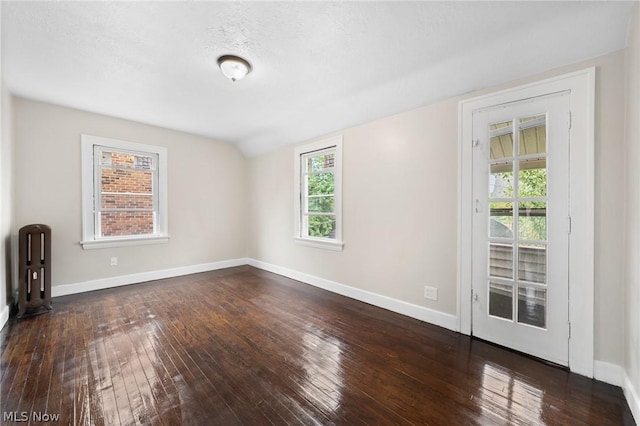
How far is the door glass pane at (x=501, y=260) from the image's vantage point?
2232 millimetres

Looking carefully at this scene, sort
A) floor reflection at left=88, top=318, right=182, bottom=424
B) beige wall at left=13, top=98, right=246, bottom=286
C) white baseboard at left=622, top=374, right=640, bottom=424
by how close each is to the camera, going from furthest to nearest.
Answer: beige wall at left=13, top=98, right=246, bottom=286 → floor reflection at left=88, top=318, right=182, bottom=424 → white baseboard at left=622, top=374, right=640, bottom=424

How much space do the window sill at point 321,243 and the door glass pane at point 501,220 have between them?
1852mm

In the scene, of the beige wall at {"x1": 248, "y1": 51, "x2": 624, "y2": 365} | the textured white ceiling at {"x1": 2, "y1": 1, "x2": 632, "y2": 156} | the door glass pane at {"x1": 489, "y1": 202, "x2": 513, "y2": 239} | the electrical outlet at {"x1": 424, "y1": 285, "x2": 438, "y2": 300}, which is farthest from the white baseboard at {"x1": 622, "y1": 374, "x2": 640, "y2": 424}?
the textured white ceiling at {"x1": 2, "y1": 1, "x2": 632, "y2": 156}

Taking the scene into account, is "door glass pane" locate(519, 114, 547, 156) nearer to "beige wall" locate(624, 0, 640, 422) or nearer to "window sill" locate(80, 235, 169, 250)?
"beige wall" locate(624, 0, 640, 422)

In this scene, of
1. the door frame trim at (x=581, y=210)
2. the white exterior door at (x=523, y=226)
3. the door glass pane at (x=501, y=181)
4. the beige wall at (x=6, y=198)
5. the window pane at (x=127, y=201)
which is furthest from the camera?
the window pane at (x=127, y=201)

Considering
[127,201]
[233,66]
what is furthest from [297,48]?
[127,201]

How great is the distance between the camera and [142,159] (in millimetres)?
4219

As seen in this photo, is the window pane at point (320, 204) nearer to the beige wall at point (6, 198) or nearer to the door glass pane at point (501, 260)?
the door glass pane at point (501, 260)

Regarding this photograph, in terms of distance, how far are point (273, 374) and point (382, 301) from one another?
1.69 meters

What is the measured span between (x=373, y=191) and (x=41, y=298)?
413 centimetres

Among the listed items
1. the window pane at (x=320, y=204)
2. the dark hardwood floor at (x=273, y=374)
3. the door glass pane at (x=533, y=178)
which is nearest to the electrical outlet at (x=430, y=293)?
the dark hardwood floor at (x=273, y=374)

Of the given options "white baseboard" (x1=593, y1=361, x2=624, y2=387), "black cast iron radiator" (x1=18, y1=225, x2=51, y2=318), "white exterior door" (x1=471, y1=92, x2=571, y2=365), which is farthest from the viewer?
"black cast iron radiator" (x1=18, y1=225, x2=51, y2=318)

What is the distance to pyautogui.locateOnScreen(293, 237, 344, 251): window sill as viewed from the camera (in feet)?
12.1

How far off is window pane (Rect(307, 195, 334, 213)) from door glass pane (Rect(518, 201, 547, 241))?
7.60ft
